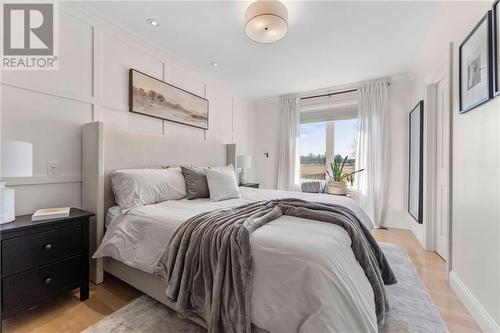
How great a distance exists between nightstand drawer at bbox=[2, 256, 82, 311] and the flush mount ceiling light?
247 centimetres

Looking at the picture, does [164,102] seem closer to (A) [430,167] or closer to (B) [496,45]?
(B) [496,45]

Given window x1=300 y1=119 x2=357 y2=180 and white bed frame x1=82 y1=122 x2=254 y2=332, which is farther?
window x1=300 y1=119 x2=357 y2=180

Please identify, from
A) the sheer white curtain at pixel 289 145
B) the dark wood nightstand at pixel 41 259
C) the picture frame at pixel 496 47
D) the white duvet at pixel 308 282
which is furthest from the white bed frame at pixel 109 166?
the sheer white curtain at pixel 289 145

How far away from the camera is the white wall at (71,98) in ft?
5.88

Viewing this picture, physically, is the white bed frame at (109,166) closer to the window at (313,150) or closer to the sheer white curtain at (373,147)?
the window at (313,150)

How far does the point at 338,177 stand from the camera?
4.18m

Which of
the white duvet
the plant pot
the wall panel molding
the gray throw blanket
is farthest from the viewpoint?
the plant pot

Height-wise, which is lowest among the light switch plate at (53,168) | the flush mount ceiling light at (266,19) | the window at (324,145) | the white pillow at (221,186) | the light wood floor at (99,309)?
the light wood floor at (99,309)

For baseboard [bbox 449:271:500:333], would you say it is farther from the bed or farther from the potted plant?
the potted plant

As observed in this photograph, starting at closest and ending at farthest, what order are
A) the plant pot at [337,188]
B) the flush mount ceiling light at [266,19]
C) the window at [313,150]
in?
the flush mount ceiling light at [266,19]
the plant pot at [337,188]
the window at [313,150]

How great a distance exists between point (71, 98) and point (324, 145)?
4.10 metres

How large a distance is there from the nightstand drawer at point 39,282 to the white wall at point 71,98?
59 cm

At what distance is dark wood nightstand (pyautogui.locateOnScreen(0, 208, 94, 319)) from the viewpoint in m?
1.40

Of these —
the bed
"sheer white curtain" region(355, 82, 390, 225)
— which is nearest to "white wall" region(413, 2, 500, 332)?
the bed
